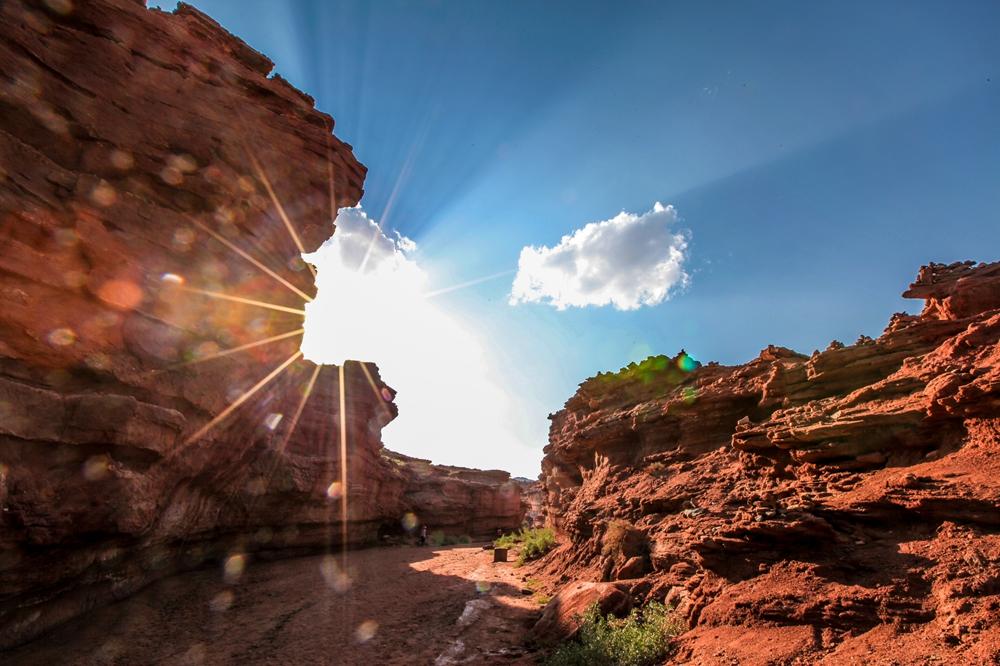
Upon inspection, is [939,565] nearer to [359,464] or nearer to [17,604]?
[17,604]

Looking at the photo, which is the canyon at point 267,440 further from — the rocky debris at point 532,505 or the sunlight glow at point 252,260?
the rocky debris at point 532,505

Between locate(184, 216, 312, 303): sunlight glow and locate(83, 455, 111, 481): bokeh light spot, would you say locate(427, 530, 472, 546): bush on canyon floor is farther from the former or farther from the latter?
locate(83, 455, 111, 481): bokeh light spot

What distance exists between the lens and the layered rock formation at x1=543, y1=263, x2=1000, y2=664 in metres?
7.99

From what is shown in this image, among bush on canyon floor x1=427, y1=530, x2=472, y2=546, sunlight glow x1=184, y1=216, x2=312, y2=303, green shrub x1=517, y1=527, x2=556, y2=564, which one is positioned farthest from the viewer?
bush on canyon floor x1=427, y1=530, x2=472, y2=546

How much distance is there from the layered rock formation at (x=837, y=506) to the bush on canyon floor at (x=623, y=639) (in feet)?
1.87

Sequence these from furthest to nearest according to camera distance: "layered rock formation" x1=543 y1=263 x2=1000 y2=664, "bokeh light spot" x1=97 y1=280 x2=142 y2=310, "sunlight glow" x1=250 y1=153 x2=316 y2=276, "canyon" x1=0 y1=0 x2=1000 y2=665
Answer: "sunlight glow" x1=250 y1=153 x2=316 y2=276 < "bokeh light spot" x1=97 y1=280 x2=142 y2=310 < "canyon" x1=0 y1=0 x2=1000 y2=665 < "layered rock formation" x1=543 y1=263 x2=1000 y2=664

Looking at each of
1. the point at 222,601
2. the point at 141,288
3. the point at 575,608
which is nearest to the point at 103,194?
the point at 141,288

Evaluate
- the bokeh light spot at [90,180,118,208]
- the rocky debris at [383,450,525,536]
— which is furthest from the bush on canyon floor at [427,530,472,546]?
the bokeh light spot at [90,180,118,208]

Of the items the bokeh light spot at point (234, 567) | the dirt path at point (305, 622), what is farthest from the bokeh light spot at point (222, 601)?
the bokeh light spot at point (234, 567)

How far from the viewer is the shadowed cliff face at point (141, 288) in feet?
43.3

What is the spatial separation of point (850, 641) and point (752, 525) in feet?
11.6

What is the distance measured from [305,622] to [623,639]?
11.8 meters

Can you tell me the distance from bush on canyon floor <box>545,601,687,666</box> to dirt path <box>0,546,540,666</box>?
1874mm

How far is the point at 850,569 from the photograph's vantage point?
9383 mm
